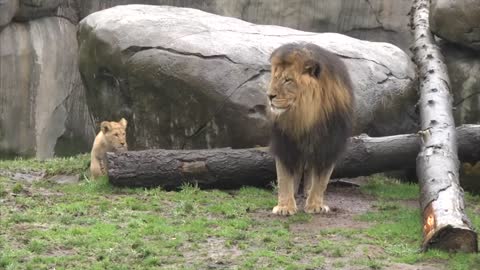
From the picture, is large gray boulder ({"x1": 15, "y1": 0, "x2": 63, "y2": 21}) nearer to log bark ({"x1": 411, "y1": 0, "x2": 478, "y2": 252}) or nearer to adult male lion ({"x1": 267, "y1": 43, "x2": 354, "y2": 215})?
log bark ({"x1": 411, "y1": 0, "x2": 478, "y2": 252})

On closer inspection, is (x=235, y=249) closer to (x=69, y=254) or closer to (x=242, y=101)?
(x=69, y=254)

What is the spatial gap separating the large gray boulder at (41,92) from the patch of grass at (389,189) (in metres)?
6.78

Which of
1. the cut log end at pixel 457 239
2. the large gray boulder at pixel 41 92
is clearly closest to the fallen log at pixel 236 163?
the cut log end at pixel 457 239

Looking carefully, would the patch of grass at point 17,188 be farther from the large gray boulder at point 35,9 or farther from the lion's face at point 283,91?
the large gray boulder at point 35,9

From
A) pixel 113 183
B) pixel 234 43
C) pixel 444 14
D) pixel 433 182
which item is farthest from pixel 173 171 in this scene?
pixel 444 14

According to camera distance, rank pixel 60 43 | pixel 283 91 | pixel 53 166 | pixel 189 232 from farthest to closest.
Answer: pixel 60 43
pixel 53 166
pixel 283 91
pixel 189 232

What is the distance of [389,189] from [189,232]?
11.3 feet

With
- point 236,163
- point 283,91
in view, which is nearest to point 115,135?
point 236,163

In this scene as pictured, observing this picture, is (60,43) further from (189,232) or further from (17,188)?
(189,232)

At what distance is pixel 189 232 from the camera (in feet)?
25.2

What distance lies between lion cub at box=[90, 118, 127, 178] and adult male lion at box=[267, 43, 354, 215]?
2.58 metres

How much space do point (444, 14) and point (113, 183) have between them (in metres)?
4.94

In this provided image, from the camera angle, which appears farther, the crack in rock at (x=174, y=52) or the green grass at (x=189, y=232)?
the crack in rock at (x=174, y=52)

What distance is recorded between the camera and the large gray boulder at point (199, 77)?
1072 cm
